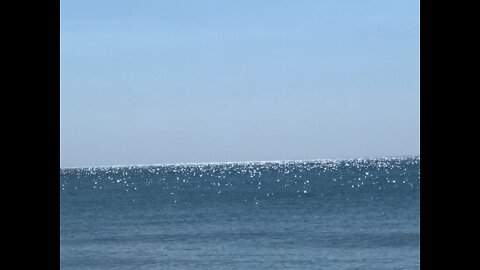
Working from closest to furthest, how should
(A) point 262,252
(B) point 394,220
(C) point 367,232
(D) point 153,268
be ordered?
(D) point 153,268 → (A) point 262,252 → (C) point 367,232 → (B) point 394,220

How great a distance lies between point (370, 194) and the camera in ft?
118

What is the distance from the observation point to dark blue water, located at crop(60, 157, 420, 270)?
56.7 feet

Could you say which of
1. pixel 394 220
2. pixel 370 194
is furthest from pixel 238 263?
pixel 370 194

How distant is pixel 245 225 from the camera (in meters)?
26.0

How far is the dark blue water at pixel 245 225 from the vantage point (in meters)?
17.3

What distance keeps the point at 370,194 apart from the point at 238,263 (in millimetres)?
19572
